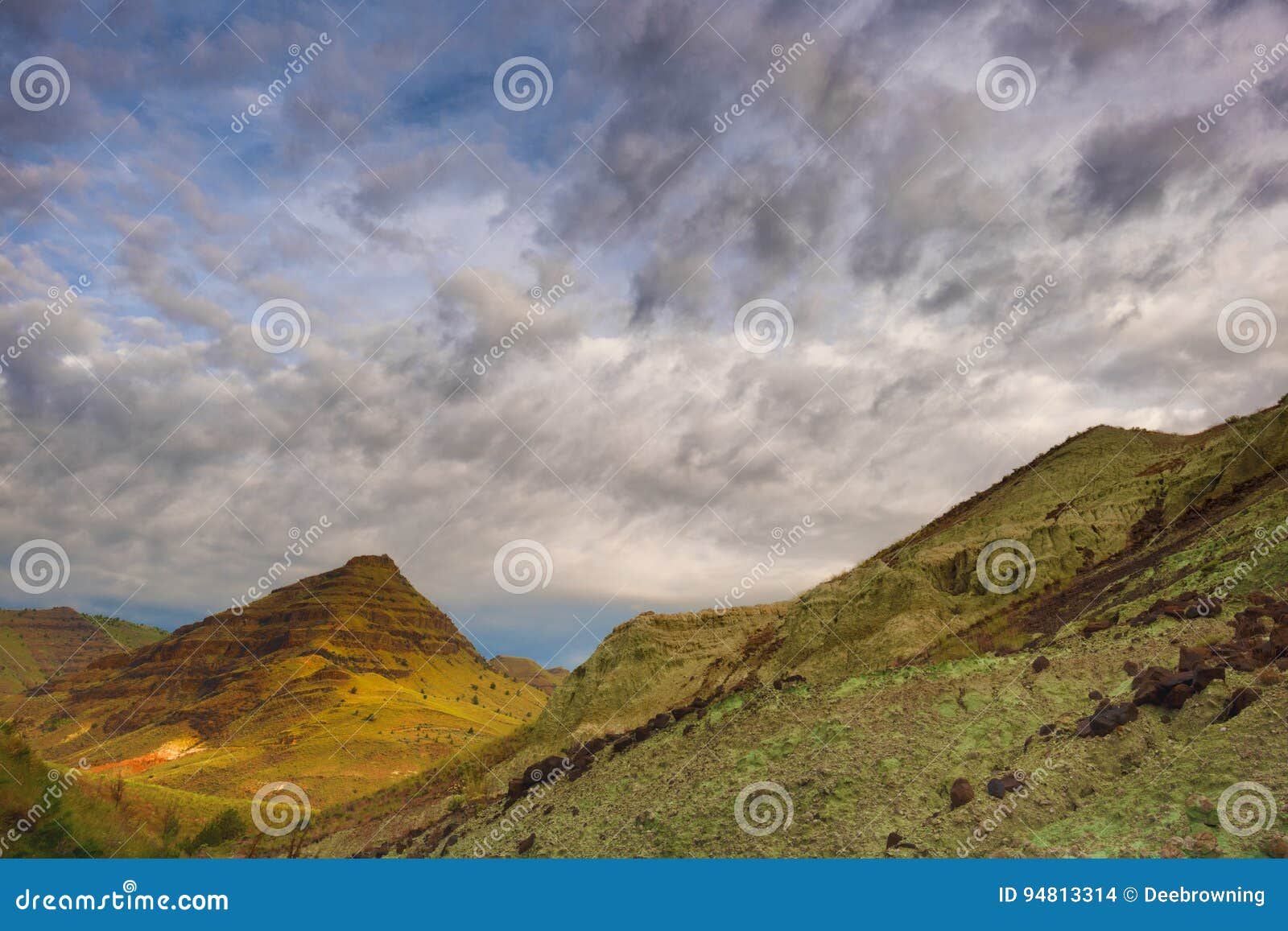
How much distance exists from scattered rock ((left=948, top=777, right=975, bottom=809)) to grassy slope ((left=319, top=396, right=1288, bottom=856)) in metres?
0.15

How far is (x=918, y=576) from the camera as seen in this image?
73.9 ft

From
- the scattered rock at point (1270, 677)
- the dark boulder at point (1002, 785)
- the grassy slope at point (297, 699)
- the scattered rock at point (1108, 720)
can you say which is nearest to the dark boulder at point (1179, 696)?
the scattered rock at point (1108, 720)

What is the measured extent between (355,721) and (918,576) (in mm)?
84499

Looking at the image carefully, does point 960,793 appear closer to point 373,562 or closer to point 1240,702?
point 1240,702

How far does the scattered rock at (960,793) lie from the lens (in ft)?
37.3

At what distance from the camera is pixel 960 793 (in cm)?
1147

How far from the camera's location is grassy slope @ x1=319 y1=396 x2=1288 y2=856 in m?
10.7

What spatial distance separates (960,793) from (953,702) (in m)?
3.61

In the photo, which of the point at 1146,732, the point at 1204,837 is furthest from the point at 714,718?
the point at 1204,837

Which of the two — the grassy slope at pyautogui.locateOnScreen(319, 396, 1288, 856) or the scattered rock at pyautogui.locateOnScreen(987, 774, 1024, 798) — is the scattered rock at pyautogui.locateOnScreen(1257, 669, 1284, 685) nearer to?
the grassy slope at pyautogui.locateOnScreen(319, 396, 1288, 856)

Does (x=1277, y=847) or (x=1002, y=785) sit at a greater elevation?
(x=1002, y=785)

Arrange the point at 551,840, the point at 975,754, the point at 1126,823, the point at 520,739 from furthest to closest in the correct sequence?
the point at 520,739 → the point at 551,840 → the point at 975,754 → the point at 1126,823

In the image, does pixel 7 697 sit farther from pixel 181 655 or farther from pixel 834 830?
pixel 834 830

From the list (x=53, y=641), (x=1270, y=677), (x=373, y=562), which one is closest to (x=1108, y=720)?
(x=1270, y=677)
